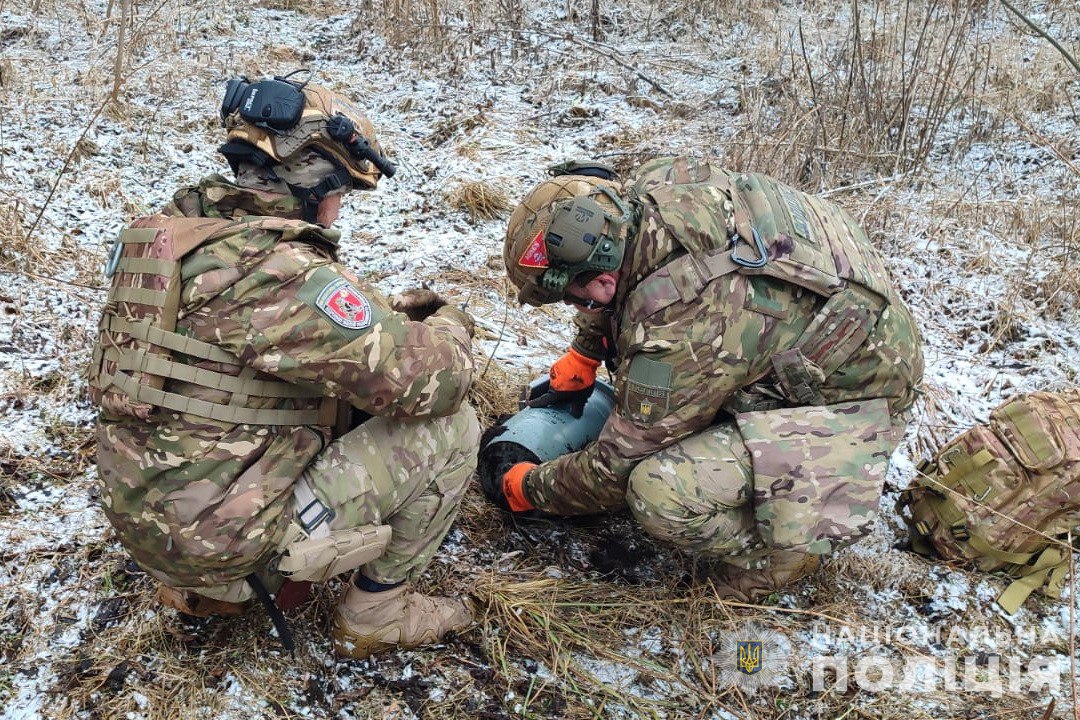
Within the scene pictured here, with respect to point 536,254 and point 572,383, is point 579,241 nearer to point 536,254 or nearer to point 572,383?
point 536,254

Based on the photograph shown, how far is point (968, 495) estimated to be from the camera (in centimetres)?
303

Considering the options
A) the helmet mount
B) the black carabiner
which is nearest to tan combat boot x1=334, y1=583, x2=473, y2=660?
the helmet mount

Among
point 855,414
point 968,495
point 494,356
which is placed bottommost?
point 494,356

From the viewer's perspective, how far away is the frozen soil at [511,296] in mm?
2533

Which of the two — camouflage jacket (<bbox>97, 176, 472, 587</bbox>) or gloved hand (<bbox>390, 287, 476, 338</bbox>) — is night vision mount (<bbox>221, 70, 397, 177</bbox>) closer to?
camouflage jacket (<bbox>97, 176, 472, 587</bbox>)

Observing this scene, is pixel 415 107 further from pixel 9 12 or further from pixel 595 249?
pixel 595 249

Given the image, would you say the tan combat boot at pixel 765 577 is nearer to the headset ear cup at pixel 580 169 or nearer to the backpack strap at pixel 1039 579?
the backpack strap at pixel 1039 579

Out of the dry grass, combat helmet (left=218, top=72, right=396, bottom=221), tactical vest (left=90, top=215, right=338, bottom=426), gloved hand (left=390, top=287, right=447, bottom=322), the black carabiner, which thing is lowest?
the dry grass

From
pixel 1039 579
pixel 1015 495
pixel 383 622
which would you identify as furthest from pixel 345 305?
pixel 1039 579

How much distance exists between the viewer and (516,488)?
3078 mm

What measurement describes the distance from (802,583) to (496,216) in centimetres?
293

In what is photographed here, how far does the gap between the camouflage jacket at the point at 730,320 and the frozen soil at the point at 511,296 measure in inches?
23.5

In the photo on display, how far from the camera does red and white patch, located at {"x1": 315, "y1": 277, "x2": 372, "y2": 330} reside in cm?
202

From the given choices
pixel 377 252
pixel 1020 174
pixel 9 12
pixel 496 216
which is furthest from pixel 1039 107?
pixel 9 12
